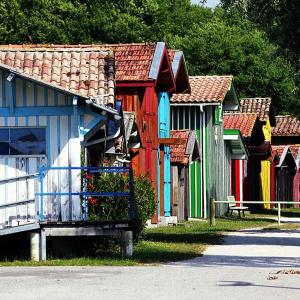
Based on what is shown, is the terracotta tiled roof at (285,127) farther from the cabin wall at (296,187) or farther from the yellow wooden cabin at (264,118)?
the yellow wooden cabin at (264,118)

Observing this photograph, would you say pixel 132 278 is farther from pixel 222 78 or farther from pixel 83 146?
pixel 222 78

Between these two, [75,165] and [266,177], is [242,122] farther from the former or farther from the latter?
[75,165]

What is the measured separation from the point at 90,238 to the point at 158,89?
14710 millimetres

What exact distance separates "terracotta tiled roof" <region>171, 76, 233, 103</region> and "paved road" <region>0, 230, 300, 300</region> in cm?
2191

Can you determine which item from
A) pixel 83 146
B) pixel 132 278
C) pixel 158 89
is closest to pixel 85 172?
pixel 83 146

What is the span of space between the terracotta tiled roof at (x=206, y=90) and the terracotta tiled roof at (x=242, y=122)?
7.36 metres

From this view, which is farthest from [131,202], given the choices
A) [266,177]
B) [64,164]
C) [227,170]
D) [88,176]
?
[266,177]

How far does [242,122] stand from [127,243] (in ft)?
112

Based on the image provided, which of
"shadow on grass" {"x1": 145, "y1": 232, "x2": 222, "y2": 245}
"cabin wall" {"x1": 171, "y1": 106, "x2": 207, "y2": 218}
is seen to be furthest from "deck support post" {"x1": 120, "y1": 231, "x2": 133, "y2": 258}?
"cabin wall" {"x1": 171, "y1": 106, "x2": 207, "y2": 218}

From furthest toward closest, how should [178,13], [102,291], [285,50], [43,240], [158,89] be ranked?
[178,13], [158,89], [285,50], [43,240], [102,291]

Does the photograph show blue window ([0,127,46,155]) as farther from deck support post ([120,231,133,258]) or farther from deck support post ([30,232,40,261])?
deck support post ([120,231,133,258])

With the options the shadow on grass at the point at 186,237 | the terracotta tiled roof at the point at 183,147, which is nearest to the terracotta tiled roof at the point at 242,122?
the terracotta tiled roof at the point at 183,147

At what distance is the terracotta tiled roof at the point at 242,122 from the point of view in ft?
182

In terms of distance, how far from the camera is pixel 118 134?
25812mm
